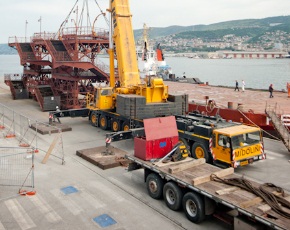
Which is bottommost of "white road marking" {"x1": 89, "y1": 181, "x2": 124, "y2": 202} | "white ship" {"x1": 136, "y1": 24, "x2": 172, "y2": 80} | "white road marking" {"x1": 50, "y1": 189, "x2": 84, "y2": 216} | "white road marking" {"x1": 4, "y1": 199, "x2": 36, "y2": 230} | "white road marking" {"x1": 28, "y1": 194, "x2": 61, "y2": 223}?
"white road marking" {"x1": 89, "y1": 181, "x2": 124, "y2": 202}

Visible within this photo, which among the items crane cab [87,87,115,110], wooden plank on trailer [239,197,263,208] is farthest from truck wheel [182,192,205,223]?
crane cab [87,87,115,110]

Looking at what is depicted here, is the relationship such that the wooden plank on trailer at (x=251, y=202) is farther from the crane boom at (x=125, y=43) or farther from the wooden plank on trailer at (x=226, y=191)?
the crane boom at (x=125, y=43)

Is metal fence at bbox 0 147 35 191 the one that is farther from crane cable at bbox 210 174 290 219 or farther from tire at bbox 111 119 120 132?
crane cable at bbox 210 174 290 219

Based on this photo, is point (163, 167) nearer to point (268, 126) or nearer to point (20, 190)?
point (20, 190)

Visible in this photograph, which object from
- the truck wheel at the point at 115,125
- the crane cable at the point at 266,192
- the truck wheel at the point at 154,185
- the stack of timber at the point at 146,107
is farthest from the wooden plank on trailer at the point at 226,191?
the truck wheel at the point at 115,125

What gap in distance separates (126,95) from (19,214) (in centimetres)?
1086

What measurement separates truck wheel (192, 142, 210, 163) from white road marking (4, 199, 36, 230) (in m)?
8.12

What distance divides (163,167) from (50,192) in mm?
4270

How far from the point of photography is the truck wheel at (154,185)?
1109cm

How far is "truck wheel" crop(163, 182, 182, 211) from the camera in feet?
33.6

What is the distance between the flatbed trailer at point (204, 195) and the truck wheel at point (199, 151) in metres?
3.47

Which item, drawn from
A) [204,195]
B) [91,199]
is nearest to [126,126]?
[91,199]

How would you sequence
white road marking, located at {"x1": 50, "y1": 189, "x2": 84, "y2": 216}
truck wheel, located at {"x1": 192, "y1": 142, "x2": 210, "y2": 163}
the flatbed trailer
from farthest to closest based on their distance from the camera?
1. truck wheel, located at {"x1": 192, "y1": 142, "x2": 210, "y2": 163}
2. white road marking, located at {"x1": 50, "y1": 189, "x2": 84, "y2": 216}
3. the flatbed trailer

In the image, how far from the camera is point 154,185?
11297 mm
